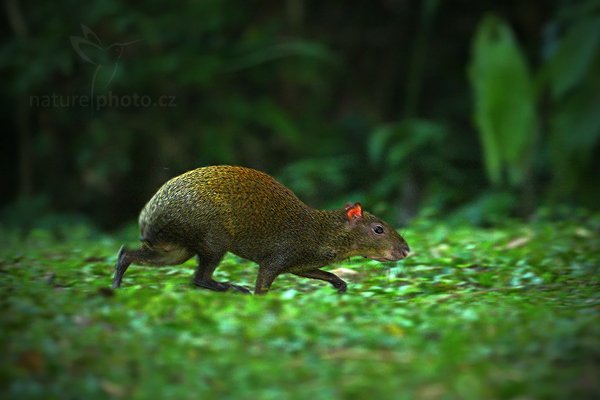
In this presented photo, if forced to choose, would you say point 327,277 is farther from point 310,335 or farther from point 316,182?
point 316,182

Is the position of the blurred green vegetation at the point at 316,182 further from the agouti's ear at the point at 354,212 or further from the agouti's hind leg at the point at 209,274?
the agouti's ear at the point at 354,212

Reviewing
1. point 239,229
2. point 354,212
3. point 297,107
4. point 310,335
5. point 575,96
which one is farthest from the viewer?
point 297,107

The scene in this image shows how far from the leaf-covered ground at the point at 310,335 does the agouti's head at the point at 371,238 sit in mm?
219

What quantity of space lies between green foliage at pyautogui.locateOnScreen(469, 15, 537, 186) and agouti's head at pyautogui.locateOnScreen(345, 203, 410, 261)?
448cm

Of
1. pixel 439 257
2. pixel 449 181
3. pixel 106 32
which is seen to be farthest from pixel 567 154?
pixel 106 32

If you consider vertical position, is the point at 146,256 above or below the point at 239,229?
below

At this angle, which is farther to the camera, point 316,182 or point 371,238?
point 316,182

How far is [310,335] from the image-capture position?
16.9ft

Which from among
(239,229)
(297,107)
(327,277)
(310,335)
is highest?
(297,107)

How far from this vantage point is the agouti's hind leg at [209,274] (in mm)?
6484

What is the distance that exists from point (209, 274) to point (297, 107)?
8341 millimetres

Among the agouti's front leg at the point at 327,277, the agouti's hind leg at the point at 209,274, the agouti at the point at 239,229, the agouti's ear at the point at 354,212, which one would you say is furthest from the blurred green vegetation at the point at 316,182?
the agouti's ear at the point at 354,212

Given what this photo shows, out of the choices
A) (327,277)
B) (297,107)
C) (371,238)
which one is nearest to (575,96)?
(297,107)

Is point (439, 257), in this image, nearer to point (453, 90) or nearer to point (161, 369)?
point (161, 369)
